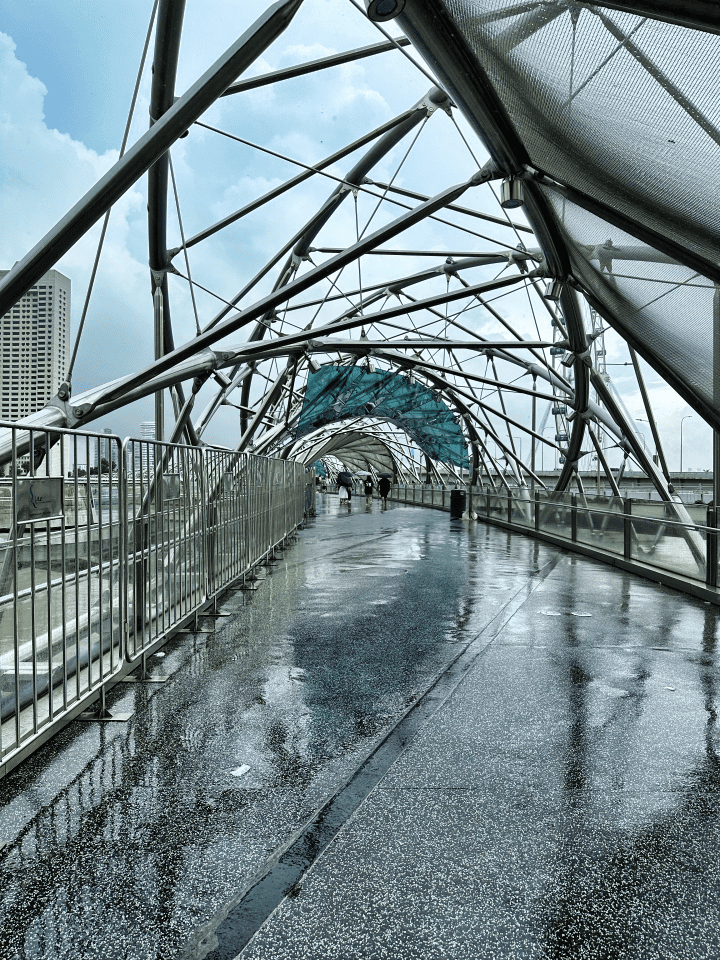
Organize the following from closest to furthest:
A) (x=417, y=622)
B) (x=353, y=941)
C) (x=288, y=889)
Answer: (x=353, y=941)
(x=288, y=889)
(x=417, y=622)

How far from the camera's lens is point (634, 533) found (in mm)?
14625

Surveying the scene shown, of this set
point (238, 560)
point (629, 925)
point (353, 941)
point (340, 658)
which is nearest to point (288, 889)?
point (353, 941)

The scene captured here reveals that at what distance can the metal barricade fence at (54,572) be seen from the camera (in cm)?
446

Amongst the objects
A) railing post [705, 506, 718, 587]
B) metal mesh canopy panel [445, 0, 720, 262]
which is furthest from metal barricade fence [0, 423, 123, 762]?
railing post [705, 506, 718, 587]

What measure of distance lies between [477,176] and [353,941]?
1166 cm

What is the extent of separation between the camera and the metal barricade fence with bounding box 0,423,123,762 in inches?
175

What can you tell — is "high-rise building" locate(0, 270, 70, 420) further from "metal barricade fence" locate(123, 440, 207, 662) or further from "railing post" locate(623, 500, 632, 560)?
"railing post" locate(623, 500, 632, 560)

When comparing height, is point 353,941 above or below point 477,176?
Result: below

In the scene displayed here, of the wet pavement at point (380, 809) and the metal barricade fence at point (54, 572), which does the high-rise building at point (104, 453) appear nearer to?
the metal barricade fence at point (54, 572)

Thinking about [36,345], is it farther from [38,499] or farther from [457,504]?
[457,504]

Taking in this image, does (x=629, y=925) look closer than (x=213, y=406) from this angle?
Yes

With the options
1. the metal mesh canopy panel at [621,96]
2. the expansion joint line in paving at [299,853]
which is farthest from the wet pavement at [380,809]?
the metal mesh canopy panel at [621,96]

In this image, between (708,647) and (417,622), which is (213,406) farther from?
(708,647)

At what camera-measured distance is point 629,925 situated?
10.1 ft
